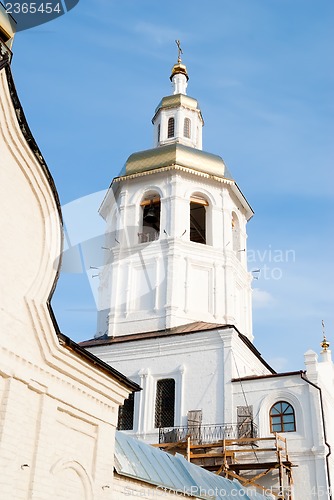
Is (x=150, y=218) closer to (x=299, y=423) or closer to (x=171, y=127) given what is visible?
(x=171, y=127)

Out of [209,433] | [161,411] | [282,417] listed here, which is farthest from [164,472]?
[161,411]

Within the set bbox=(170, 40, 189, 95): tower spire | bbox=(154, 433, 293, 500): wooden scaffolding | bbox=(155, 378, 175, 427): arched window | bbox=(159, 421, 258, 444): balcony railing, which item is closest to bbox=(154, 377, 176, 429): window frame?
bbox=(155, 378, 175, 427): arched window

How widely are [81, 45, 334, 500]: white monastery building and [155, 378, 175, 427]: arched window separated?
0.03 metres

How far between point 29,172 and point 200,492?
620 cm

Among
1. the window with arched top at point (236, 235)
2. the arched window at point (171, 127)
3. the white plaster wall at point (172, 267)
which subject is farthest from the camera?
the arched window at point (171, 127)

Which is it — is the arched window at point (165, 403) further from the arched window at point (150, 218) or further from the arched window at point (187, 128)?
the arched window at point (187, 128)

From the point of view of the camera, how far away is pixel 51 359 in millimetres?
7020

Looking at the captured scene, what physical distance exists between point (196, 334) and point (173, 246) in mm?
3385

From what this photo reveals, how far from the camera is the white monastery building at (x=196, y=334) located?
16484 millimetres

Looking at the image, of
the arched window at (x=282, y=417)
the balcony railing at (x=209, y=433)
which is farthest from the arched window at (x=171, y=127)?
the balcony railing at (x=209, y=433)

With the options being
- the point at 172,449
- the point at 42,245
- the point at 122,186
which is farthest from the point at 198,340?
the point at 42,245

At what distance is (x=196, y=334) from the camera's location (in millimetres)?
18594

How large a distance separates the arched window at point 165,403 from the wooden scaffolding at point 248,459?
1.09 m

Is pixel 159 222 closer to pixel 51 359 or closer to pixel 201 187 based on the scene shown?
pixel 201 187
